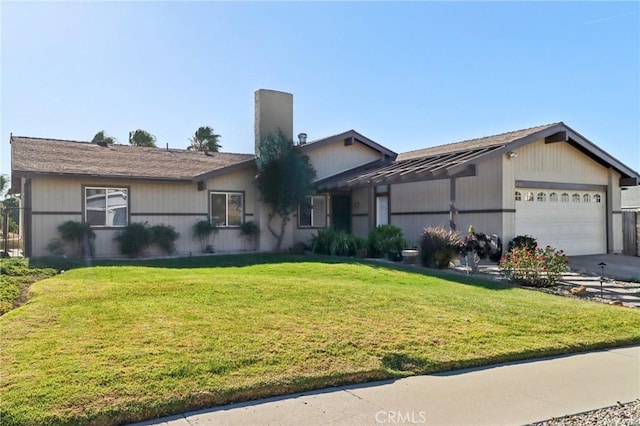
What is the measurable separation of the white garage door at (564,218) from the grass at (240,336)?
6.81 meters

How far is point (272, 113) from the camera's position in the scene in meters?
20.3

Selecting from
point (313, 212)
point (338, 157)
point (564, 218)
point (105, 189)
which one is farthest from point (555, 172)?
point (105, 189)

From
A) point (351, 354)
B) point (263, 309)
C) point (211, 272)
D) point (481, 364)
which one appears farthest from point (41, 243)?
point (481, 364)

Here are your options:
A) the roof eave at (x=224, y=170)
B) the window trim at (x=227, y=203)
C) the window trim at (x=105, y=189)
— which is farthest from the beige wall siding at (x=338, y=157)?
the window trim at (x=105, y=189)

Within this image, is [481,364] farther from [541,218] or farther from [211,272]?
[541,218]

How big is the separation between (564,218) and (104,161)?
52.3ft

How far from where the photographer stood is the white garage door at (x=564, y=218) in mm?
17047

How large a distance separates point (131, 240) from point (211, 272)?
5574 mm

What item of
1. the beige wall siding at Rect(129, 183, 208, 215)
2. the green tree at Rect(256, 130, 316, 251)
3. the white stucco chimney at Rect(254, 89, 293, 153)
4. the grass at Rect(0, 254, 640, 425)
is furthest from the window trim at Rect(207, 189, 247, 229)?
the grass at Rect(0, 254, 640, 425)

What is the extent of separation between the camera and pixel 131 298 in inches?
331

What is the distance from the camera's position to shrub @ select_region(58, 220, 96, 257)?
52.1 feet

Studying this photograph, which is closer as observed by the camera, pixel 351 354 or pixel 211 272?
pixel 351 354

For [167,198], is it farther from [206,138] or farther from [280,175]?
[206,138]

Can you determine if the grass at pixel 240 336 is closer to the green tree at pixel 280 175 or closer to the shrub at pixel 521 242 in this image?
the shrub at pixel 521 242
